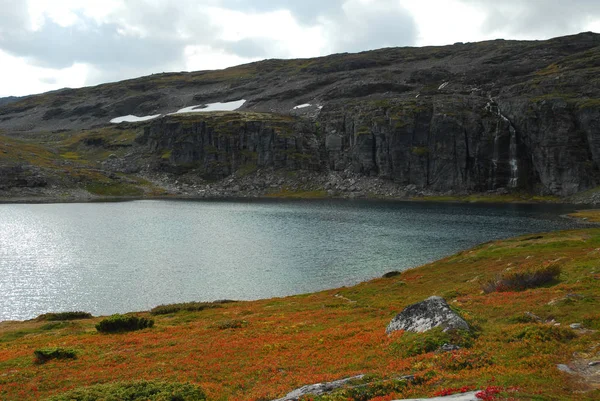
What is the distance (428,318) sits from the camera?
21.7 meters

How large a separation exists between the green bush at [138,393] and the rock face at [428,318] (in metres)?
10.2

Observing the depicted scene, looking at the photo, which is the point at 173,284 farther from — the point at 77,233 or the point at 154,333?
the point at 77,233

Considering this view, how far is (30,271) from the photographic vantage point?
6334 cm

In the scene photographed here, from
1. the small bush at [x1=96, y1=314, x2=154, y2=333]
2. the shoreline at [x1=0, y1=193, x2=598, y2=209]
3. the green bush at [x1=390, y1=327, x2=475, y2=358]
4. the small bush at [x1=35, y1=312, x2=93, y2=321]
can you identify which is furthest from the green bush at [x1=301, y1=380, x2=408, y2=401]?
the shoreline at [x1=0, y1=193, x2=598, y2=209]

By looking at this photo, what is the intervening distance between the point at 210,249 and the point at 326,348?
199 ft

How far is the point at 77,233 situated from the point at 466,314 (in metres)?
93.1

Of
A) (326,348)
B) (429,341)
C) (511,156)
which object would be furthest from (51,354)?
(511,156)

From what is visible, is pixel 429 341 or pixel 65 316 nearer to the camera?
pixel 429 341

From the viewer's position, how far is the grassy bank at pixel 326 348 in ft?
52.3

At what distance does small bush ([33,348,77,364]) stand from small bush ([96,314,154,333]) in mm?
7389

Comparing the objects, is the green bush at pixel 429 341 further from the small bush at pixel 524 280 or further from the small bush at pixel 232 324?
the small bush at pixel 524 280

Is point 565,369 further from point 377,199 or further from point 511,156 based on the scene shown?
point 511,156

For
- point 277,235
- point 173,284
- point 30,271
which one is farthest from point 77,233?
point 173,284

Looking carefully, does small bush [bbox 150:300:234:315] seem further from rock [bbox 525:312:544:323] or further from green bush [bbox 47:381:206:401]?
rock [bbox 525:312:544:323]
